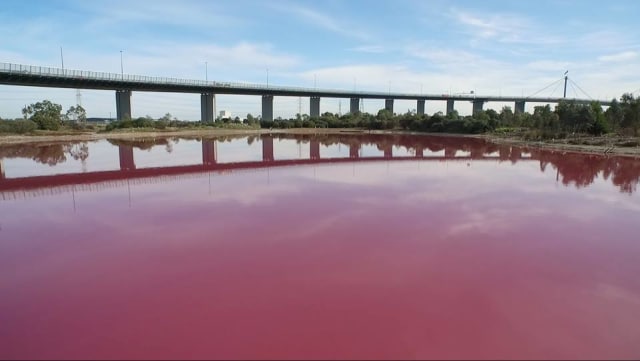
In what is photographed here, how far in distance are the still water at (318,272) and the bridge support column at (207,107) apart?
57.8 meters

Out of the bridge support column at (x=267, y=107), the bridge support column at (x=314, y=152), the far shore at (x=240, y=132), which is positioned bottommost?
the bridge support column at (x=314, y=152)

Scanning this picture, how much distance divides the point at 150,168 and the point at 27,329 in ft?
58.4

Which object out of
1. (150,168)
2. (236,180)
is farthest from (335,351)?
(150,168)

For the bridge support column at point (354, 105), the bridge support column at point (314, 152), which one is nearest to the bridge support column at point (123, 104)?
the bridge support column at point (314, 152)

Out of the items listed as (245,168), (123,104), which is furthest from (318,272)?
(123,104)

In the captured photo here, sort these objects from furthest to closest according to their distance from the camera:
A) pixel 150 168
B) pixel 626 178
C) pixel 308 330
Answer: pixel 150 168 → pixel 626 178 → pixel 308 330

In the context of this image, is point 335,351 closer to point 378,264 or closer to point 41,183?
point 378,264

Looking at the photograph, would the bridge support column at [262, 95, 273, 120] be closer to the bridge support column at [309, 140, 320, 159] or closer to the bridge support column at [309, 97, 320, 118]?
the bridge support column at [309, 97, 320, 118]

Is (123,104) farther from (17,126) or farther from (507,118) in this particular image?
(507,118)

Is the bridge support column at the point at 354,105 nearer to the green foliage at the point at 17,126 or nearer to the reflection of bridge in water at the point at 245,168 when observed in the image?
the green foliage at the point at 17,126

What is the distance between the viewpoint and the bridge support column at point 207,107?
72125mm

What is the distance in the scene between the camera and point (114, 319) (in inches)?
237

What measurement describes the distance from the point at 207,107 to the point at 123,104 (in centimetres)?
1390

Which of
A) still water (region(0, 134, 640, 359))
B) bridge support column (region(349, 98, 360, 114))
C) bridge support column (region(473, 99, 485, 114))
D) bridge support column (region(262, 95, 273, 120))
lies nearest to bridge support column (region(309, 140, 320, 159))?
still water (region(0, 134, 640, 359))
